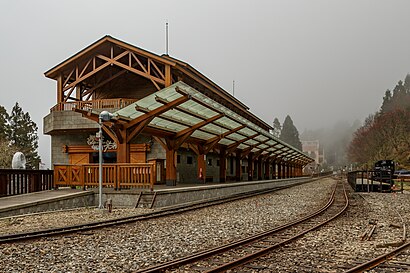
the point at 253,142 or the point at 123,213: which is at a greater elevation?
the point at 253,142

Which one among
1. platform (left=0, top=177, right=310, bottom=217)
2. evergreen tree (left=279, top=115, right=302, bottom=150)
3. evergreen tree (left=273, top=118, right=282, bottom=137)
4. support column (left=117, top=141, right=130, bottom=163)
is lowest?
platform (left=0, top=177, right=310, bottom=217)

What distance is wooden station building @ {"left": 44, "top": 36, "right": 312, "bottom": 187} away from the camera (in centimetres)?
1648

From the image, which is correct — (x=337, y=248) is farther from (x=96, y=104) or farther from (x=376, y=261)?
→ (x=96, y=104)

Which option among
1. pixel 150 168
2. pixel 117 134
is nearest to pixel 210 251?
pixel 150 168

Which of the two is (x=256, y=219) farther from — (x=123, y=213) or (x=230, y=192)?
(x=230, y=192)

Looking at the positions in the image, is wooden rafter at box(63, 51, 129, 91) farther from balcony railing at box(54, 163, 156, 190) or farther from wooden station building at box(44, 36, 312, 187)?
balcony railing at box(54, 163, 156, 190)

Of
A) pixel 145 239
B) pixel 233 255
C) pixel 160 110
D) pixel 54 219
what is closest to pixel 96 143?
pixel 160 110

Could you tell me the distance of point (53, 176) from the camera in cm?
1781

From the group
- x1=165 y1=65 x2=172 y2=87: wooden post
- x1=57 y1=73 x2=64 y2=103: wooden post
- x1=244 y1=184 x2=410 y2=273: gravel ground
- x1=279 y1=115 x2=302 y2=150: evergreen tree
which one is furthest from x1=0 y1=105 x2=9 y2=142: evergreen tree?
x1=279 y1=115 x2=302 y2=150: evergreen tree

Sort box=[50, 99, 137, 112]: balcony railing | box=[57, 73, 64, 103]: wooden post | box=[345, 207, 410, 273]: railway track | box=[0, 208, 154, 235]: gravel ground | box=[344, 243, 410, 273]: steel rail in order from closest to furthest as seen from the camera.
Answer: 1. box=[344, 243, 410, 273]: steel rail
2. box=[345, 207, 410, 273]: railway track
3. box=[0, 208, 154, 235]: gravel ground
4. box=[50, 99, 137, 112]: balcony railing
5. box=[57, 73, 64, 103]: wooden post

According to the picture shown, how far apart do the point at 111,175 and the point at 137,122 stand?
2.43m

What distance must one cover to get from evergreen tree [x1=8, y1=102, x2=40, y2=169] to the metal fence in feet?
110

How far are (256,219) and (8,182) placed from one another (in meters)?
9.44

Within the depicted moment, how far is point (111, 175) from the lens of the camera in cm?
1645
